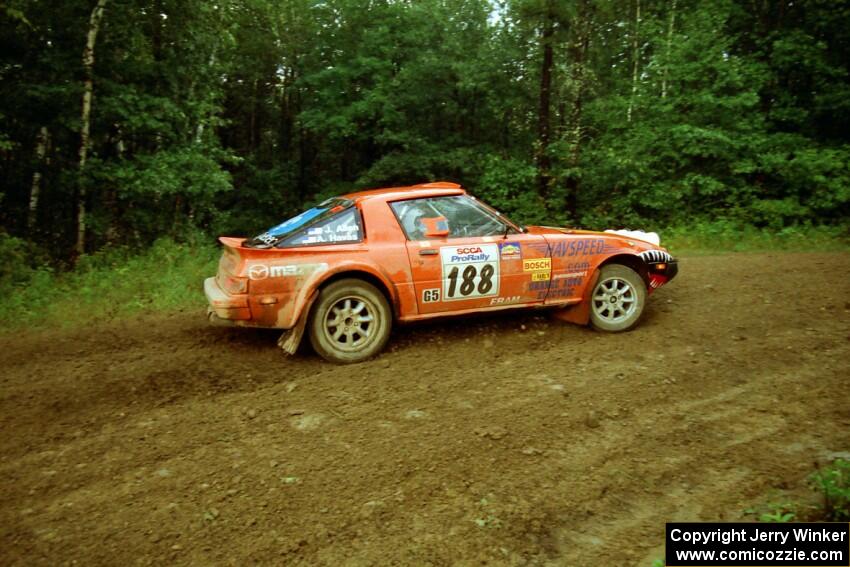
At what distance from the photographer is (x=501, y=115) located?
61.7 ft

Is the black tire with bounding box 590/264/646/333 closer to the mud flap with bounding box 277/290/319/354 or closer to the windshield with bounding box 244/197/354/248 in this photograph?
the windshield with bounding box 244/197/354/248

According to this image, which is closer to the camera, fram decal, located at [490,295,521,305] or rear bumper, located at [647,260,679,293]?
fram decal, located at [490,295,521,305]

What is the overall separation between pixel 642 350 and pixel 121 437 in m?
4.35

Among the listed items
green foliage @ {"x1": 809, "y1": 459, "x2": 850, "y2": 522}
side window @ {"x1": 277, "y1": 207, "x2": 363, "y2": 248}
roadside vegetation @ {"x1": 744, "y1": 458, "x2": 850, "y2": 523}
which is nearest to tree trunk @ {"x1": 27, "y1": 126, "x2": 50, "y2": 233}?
side window @ {"x1": 277, "y1": 207, "x2": 363, "y2": 248}

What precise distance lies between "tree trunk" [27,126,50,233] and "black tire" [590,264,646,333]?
1206 centimetres

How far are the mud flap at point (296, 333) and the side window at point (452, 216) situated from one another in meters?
1.11

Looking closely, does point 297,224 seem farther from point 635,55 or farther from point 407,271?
point 635,55

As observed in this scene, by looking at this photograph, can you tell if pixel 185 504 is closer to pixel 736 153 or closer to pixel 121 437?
pixel 121 437

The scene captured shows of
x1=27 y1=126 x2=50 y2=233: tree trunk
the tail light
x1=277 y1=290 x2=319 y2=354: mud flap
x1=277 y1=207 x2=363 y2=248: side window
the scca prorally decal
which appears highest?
x1=27 y1=126 x2=50 y2=233: tree trunk

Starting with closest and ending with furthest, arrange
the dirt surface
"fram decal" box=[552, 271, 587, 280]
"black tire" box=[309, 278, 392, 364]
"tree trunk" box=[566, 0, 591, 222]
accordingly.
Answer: the dirt surface < "black tire" box=[309, 278, 392, 364] < "fram decal" box=[552, 271, 587, 280] < "tree trunk" box=[566, 0, 591, 222]

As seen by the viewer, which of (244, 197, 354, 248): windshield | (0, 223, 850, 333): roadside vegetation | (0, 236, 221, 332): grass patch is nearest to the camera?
(244, 197, 354, 248): windshield

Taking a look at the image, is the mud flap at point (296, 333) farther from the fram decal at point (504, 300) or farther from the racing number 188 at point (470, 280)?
the fram decal at point (504, 300)

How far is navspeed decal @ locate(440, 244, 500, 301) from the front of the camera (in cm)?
528

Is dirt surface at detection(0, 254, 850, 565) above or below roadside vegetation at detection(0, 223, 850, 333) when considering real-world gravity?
below
